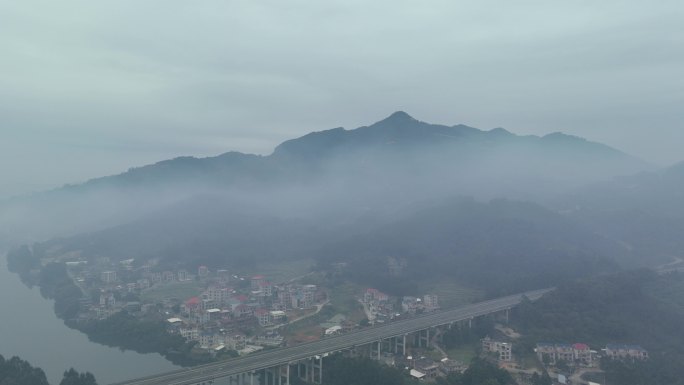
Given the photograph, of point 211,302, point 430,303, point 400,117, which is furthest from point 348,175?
point 211,302

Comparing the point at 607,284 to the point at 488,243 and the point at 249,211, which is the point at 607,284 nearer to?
the point at 488,243

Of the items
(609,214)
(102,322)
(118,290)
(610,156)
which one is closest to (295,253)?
(118,290)

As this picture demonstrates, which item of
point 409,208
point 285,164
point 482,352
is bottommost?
point 482,352

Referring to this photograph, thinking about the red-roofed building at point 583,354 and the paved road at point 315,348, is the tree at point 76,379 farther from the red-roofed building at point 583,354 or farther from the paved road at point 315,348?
the red-roofed building at point 583,354

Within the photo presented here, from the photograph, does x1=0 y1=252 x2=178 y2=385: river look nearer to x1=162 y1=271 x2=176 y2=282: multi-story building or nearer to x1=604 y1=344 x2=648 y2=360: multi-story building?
x1=162 y1=271 x2=176 y2=282: multi-story building

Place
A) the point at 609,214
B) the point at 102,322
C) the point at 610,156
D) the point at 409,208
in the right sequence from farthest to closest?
the point at 610,156, the point at 409,208, the point at 609,214, the point at 102,322

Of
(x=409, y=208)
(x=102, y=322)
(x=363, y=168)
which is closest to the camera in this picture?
(x=102, y=322)

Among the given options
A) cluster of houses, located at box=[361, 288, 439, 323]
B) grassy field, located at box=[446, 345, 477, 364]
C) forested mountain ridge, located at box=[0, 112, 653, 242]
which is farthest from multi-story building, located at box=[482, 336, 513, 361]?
forested mountain ridge, located at box=[0, 112, 653, 242]
